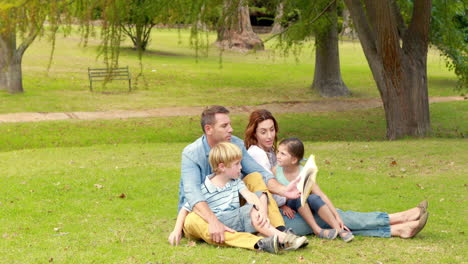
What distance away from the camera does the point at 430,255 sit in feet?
18.8

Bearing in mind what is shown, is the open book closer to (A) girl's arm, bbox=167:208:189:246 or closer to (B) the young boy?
(B) the young boy

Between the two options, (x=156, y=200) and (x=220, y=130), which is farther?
(x=156, y=200)

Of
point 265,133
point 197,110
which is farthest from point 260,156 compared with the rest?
point 197,110

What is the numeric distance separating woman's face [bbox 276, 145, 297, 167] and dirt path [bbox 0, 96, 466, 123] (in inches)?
616

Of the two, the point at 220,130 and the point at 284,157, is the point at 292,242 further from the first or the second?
the point at 220,130

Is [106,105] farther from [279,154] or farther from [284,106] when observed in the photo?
[279,154]

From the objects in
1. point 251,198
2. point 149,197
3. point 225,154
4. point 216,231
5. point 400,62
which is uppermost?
point 400,62

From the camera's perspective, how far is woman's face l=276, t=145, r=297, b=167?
6274 mm

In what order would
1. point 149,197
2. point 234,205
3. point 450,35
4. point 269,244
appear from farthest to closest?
1. point 450,35
2. point 149,197
3. point 234,205
4. point 269,244

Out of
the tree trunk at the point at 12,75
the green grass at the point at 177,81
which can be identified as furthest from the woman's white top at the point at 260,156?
the tree trunk at the point at 12,75

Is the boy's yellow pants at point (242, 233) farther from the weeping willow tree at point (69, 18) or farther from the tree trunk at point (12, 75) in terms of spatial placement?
the tree trunk at point (12, 75)

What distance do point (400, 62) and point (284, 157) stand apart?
9.87m

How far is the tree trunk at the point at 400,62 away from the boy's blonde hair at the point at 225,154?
32.4ft

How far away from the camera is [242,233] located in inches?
232
